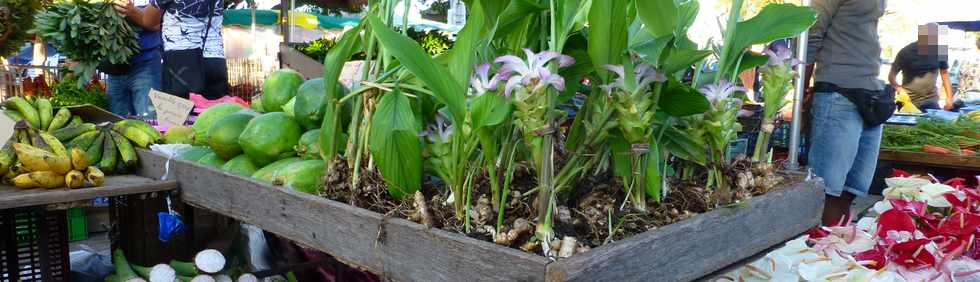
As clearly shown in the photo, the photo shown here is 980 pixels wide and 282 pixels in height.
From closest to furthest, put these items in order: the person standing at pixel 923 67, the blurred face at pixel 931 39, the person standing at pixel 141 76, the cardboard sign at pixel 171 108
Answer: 1. the cardboard sign at pixel 171 108
2. the person standing at pixel 141 76
3. the blurred face at pixel 931 39
4. the person standing at pixel 923 67

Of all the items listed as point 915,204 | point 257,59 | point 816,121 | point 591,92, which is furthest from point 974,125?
point 257,59

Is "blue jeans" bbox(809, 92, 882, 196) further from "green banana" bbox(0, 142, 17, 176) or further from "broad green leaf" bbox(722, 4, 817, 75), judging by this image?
"green banana" bbox(0, 142, 17, 176)

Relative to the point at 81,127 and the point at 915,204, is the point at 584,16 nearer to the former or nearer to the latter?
the point at 915,204

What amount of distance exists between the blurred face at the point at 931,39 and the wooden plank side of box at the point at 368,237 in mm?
5477

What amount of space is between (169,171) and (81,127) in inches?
23.5

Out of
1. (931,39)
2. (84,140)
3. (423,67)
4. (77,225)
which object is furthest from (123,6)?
(931,39)

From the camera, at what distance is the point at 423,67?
1049 mm

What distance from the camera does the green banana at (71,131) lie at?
7.17 feet

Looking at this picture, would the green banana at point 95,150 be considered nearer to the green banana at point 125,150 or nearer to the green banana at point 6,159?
the green banana at point 125,150

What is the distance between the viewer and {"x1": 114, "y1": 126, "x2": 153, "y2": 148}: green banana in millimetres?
2158

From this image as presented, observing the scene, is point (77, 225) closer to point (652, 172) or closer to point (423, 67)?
point (423, 67)

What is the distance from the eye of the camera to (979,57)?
1077 centimetres

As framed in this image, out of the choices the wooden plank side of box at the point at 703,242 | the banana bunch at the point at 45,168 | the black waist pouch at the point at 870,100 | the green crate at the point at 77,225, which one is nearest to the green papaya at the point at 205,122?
the banana bunch at the point at 45,168

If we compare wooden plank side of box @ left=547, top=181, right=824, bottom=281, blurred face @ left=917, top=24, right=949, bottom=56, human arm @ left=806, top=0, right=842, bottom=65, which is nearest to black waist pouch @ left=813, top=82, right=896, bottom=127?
human arm @ left=806, top=0, right=842, bottom=65
